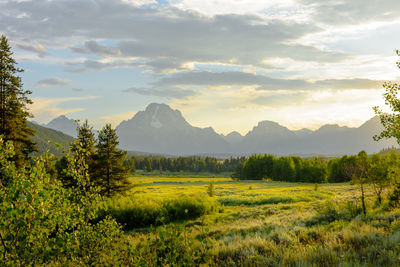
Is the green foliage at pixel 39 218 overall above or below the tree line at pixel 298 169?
above

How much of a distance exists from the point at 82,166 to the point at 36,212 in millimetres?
1221

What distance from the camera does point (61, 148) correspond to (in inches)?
221

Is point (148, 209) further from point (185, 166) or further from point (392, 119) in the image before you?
point (185, 166)

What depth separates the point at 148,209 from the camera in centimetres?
1941

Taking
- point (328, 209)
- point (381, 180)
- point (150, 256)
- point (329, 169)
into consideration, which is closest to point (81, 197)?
point (150, 256)

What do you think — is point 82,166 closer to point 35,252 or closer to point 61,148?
point 61,148

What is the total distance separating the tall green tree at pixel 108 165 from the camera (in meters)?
26.4

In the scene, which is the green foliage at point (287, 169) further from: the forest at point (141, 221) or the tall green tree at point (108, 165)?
the tall green tree at point (108, 165)

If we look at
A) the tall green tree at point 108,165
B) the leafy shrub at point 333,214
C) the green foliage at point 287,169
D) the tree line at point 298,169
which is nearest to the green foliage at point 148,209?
the tall green tree at point 108,165

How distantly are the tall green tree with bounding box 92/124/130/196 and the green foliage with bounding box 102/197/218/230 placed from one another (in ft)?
19.6

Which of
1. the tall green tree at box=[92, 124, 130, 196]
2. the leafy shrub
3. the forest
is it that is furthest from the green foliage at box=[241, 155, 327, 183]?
the leafy shrub

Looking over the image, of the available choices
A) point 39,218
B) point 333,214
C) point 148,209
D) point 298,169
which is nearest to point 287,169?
point 298,169

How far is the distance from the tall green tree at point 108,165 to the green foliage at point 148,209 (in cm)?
596

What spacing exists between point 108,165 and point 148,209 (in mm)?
9316
